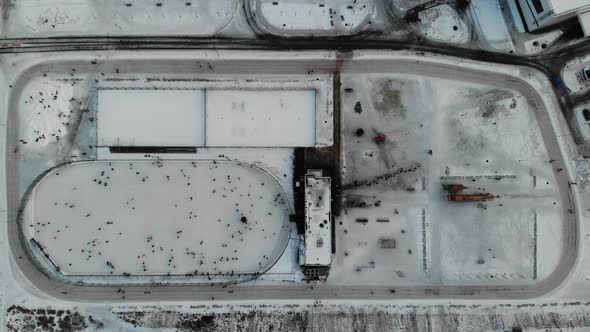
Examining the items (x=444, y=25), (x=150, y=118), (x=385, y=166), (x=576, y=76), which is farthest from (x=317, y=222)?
(x=576, y=76)

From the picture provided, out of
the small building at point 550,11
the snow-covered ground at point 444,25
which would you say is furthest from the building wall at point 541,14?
the snow-covered ground at point 444,25

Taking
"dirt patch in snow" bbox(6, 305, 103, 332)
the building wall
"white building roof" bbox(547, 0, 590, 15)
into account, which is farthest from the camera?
"dirt patch in snow" bbox(6, 305, 103, 332)

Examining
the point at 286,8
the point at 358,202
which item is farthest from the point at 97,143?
the point at 358,202

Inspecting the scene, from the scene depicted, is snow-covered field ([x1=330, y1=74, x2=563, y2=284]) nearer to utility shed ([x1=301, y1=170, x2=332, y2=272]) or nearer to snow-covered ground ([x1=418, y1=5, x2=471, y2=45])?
utility shed ([x1=301, y1=170, x2=332, y2=272])

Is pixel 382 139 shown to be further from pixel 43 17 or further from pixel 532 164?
pixel 43 17

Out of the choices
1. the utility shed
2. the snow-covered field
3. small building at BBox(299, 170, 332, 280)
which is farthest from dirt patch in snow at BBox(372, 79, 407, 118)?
the utility shed

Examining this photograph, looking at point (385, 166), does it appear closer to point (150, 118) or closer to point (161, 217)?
point (161, 217)
